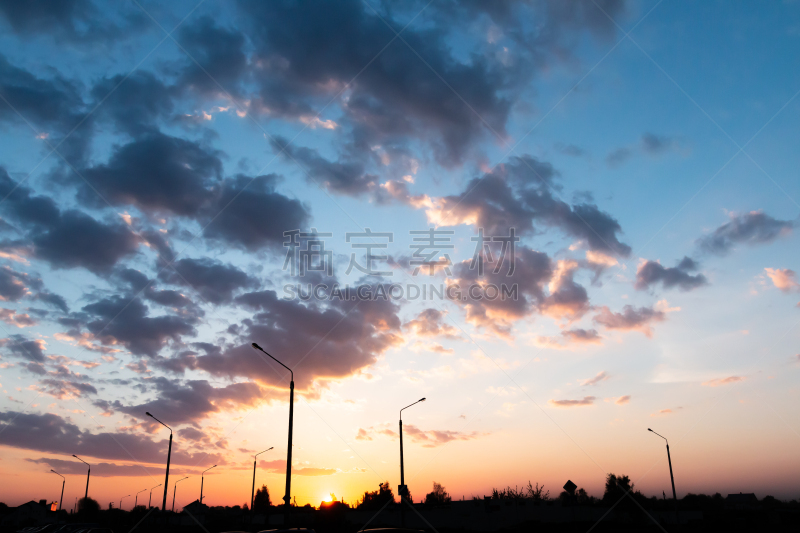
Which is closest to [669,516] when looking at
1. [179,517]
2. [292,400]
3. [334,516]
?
[334,516]

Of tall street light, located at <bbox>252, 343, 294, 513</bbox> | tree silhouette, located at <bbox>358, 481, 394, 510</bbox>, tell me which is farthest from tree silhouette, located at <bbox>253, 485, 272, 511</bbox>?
tall street light, located at <bbox>252, 343, 294, 513</bbox>

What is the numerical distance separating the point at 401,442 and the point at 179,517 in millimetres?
113213

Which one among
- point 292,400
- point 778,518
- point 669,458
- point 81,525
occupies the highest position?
point 292,400

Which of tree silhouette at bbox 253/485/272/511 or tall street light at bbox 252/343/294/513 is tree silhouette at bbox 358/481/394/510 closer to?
tree silhouette at bbox 253/485/272/511

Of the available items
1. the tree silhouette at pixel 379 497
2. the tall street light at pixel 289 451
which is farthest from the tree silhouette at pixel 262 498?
the tall street light at pixel 289 451

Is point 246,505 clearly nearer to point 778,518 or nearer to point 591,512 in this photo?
point 591,512

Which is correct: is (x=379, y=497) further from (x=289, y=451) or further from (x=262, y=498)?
(x=289, y=451)

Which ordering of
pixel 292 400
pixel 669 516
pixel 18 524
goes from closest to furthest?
pixel 292 400, pixel 669 516, pixel 18 524

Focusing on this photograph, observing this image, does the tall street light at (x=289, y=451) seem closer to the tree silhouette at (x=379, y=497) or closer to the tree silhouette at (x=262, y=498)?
the tree silhouette at (x=379, y=497)

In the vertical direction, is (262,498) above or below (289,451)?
below

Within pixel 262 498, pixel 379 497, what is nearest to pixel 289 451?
pixel 379 497

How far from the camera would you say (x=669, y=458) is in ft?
161

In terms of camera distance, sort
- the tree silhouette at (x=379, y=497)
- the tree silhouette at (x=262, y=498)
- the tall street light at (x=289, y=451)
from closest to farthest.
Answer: the tall street light at (x=289, y=451) → the tree silhouette at (x=379, y=497) → the tree silhouette at (x=262, y=498)

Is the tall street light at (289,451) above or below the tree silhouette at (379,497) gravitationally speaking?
above
